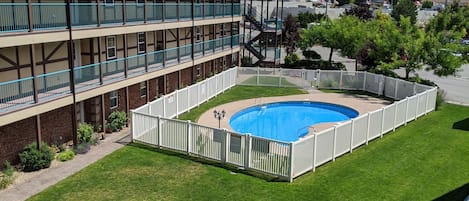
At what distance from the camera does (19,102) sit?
683 inches

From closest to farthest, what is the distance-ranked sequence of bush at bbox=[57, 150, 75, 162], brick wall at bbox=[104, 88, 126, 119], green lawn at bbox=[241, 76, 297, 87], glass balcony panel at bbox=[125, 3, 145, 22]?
bush at bbox=[57, 150, 75, 162] → brick wall at bbox=[104, 88, 126, 119] → glass balcony panel at bbox=[125, 3, 145, 22] → green lawn at bbox=[241, 76, 297, 87]

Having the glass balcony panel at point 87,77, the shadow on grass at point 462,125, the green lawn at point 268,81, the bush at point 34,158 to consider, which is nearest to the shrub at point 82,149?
the bush at point 34,158

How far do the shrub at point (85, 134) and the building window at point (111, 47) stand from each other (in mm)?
5115

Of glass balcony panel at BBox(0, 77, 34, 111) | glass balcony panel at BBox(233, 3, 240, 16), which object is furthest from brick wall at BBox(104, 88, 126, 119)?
glass balcony panel at BBox(233, 3, 240, 16)

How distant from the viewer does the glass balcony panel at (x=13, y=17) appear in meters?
16.8

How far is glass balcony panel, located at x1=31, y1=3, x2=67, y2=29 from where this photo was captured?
18.6 meters

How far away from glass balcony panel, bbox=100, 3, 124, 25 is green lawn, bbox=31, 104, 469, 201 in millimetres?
6554

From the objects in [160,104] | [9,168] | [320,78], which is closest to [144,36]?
[160,104]

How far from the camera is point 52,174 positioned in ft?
56.1

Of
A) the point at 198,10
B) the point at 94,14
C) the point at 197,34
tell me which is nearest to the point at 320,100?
the point at 198,10

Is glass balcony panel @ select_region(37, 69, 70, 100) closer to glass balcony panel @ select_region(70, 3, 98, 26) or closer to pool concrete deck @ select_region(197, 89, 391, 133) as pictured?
glass balcony panel @ select_region(70, 3, 98, 26)

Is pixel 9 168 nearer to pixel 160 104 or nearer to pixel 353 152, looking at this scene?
pixel 160 104

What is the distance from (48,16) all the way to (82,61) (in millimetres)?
4357

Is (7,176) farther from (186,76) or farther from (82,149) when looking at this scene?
(186,76)
